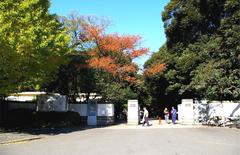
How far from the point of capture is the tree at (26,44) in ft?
83.8

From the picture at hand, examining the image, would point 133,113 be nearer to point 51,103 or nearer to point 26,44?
point 51,103

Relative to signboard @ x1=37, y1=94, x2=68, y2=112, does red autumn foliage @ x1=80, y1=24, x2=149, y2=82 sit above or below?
above

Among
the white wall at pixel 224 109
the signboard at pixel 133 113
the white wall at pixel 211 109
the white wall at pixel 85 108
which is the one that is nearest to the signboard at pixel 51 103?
the white wall at pixel 85 108

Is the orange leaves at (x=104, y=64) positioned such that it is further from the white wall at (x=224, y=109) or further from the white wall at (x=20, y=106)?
the white wall at (x=224, y=109)

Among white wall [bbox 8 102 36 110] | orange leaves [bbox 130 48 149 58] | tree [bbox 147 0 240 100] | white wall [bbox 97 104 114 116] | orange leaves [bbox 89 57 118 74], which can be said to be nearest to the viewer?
tree [bbox 147 0 240 100]

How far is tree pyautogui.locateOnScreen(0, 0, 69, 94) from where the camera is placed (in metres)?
25.5

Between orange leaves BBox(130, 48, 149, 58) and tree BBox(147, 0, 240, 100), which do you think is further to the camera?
orange leaves BBox(130, 48, 149, 58)

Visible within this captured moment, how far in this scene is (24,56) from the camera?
2656 cm

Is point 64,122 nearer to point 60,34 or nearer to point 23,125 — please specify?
point 23,125

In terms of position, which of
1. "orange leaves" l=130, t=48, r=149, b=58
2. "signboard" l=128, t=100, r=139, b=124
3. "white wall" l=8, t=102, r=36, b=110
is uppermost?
"orange leaves" l=130, t=48, r=149, b=58

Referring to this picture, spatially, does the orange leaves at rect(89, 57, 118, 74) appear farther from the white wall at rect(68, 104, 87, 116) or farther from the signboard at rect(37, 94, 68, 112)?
the signboard at rect(37, 94, 68, 112)

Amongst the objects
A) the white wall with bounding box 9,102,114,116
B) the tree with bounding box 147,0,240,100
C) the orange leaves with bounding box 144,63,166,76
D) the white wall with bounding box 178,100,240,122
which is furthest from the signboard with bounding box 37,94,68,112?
the orange leaves with bounding box 144,63,166,76

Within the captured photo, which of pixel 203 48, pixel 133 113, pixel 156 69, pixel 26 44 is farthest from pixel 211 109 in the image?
pixel 26 44

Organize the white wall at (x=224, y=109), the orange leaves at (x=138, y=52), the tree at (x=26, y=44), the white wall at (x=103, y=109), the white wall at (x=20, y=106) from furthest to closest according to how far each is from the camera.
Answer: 1. the orange leaves at (x=138, y=52)
2. the white wall at (x=103, y=109)
3. the white wall at (x=20, y=106)
4. the white wall at (x=224, y=109)
5. the tree at (x=26, y=44)
